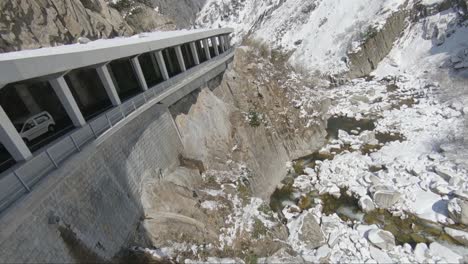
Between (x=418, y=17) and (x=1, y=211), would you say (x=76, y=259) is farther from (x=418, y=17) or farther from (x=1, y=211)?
(x=418, y=17)

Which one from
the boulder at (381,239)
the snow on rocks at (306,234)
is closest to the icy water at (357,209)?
the boulder at (381,239)

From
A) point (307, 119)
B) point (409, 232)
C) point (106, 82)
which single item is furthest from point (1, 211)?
point (307, 119)

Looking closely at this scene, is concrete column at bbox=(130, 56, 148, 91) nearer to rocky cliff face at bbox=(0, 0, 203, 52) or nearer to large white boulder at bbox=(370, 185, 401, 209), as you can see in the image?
rocky cliff face at bbox=(0, 0, 203, 52)

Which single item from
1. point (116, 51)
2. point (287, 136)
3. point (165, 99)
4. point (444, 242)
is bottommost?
point (444, 242)

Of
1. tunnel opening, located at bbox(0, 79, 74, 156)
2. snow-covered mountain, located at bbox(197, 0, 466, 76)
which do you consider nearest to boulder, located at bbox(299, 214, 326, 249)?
tunnel opening, located at bbox(0, 79, 74, 156)

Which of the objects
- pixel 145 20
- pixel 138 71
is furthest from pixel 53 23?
pixel 145 20

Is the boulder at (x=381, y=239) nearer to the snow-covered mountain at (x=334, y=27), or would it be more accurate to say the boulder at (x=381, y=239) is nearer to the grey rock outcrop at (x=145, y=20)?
the snow-covered mountain at (x=334, y=27)

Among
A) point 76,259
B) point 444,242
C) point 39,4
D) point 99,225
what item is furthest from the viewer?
point 39,4
